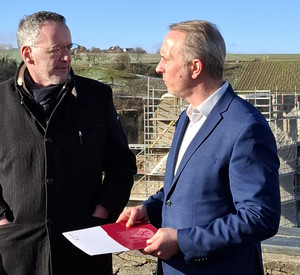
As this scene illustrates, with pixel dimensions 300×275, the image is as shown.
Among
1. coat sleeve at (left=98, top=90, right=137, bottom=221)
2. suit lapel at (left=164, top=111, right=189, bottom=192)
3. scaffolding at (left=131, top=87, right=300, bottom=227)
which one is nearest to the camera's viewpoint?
suit lapel at (left=164, top=111, right=189, bottom=192)

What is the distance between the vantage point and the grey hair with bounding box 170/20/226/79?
1904mm

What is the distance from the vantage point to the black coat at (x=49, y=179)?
→ 2375 mm

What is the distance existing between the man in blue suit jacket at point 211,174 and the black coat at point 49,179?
0.43m

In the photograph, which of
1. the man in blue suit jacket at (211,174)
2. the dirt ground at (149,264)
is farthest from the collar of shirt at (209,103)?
the dirt ground at (149,264)

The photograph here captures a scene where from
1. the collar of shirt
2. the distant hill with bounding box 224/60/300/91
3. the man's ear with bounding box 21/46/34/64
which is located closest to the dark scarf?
the man's ear with bounding box 21/46/34/64

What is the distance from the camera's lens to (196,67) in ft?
6.31

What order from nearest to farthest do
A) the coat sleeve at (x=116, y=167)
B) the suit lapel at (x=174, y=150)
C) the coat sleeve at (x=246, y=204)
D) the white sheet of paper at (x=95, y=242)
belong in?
1. the coat sleeve at (x=246, y=204)
2. the white sheet of paper at (x=95, y=242)
3. the suit lapel at (x=174, y=150)
4. the coat sleeve at (x=116, y=167)

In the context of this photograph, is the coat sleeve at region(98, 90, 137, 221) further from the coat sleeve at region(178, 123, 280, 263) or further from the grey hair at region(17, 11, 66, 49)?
the coat sleeve at region(178, 123, 280, 263)

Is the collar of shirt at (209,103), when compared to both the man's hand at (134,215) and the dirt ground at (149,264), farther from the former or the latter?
the dirt ground at (149,264)

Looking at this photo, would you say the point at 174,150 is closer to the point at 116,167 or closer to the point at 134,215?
the point at 134,215

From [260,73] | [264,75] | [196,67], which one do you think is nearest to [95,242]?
[196,67]

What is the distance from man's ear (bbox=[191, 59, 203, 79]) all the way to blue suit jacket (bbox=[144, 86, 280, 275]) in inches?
4.5

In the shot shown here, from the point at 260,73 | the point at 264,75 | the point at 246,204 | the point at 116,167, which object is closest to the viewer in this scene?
the point at 246,204

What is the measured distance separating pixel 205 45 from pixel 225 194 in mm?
471
